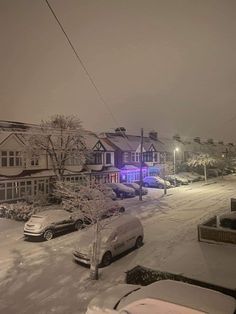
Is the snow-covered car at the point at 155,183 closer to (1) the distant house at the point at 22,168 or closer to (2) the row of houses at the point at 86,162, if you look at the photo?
(2) the row of houses at the point at 86,162

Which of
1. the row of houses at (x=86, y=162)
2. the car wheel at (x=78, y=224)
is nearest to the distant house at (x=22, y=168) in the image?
the row of houses at (x=86, y=162)

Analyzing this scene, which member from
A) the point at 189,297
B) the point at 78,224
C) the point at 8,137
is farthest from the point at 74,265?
the point at 8,137

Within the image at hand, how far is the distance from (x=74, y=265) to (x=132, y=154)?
1392 inches

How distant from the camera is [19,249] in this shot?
17.2 m

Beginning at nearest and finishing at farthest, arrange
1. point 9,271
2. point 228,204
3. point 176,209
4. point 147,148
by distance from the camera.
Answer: point 9,271 < point 176,209 < point 228,204 < point 147,148

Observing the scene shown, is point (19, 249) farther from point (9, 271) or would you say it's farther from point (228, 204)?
point (228, 204)

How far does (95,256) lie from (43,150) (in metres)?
20.4

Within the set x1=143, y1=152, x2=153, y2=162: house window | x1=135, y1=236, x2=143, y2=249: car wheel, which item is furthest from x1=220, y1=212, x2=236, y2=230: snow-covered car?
x1=143, y1=152, x2=153, y2=162: house window

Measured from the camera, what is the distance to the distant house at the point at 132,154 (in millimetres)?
46312

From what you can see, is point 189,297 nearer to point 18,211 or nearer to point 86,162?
point 18,211

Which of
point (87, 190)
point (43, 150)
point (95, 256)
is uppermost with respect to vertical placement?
point (43, 150)

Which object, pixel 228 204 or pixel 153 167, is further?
pixel 153 167

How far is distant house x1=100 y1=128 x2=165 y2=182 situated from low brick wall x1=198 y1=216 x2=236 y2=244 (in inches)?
1032

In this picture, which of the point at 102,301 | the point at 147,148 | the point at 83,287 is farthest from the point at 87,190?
the point at 147,148
